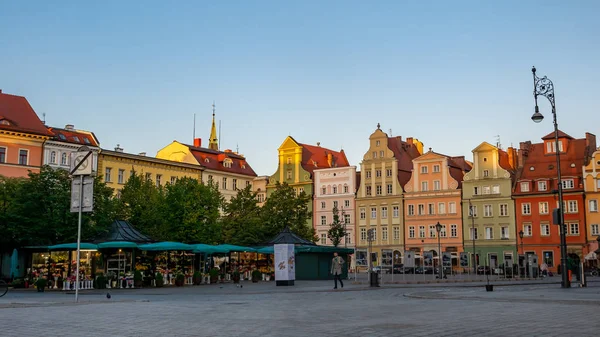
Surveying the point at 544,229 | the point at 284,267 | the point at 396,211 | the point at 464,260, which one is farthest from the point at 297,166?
the point at 284,267

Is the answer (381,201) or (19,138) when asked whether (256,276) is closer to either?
(19,138)

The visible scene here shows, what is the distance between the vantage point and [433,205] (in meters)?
81.6

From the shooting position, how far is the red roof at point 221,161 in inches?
3452

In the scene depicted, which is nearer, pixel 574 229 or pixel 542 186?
pixel 574 229

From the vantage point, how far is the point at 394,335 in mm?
10898

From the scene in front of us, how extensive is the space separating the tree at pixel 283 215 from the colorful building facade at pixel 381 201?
21.3m

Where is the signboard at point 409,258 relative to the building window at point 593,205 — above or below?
below

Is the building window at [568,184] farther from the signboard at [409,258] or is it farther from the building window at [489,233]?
the signboard at [409,258]

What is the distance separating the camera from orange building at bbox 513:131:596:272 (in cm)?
7231

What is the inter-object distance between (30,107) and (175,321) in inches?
2484

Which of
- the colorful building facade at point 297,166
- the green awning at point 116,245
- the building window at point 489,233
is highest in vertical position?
the colorful building facade at point 297,166

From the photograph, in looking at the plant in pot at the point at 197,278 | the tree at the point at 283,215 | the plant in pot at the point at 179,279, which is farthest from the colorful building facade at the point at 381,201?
the plant in pot at the point at 179,279

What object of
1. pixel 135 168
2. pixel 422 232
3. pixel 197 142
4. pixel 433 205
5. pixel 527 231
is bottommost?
pixel 527 231

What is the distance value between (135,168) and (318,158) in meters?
28.8
